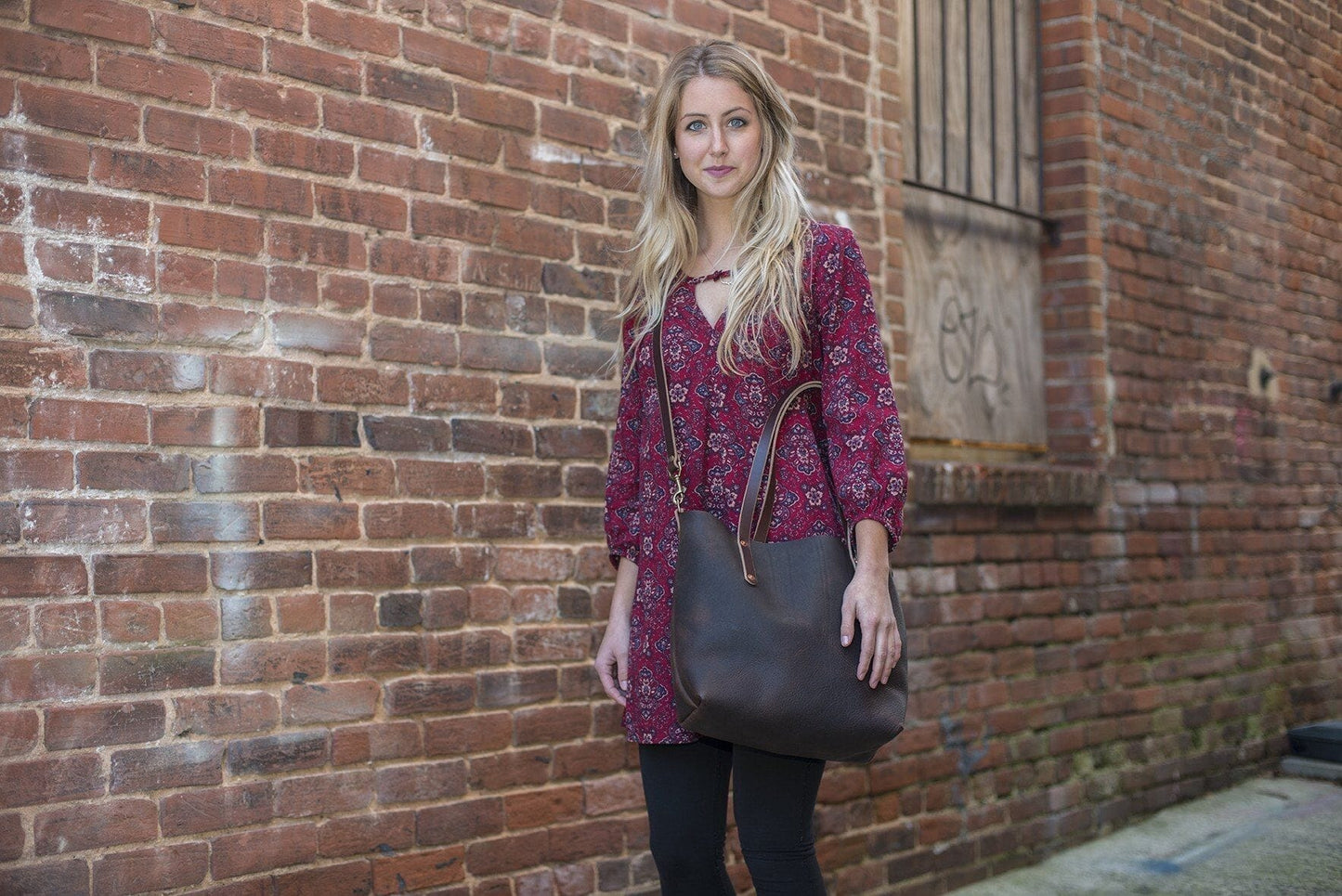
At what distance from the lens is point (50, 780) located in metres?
2.53

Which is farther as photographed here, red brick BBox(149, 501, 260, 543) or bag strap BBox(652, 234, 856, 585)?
red brick BBox(149, 501, 260, 543)

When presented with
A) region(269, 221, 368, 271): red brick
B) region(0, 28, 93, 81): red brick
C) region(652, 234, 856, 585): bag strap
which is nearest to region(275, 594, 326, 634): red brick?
region(269, 221, 368, 271): red brick

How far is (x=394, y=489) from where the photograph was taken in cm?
308

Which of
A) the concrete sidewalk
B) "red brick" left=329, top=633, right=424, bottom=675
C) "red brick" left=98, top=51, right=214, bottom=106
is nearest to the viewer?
"red brick" left=98, top=51, right=214, bottom=106

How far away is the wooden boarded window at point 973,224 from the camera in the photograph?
4840 mm

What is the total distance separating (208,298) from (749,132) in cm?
109

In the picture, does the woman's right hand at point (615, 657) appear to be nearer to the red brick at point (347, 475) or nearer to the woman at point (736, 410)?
the woman at point (736, 410)

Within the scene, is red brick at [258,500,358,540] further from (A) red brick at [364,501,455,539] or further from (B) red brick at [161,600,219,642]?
(B) red brick at [161,600,219,642]

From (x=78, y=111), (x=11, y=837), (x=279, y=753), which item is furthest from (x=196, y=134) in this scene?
(x=11, y=837)

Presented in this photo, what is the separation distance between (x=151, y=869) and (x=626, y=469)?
115cm

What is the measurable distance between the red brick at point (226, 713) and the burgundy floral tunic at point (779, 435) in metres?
0.76

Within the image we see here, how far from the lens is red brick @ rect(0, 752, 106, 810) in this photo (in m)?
2.48

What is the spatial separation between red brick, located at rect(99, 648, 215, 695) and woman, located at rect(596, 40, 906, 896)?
30.1 inches

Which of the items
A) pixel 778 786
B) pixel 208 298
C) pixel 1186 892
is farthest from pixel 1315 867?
pixel 208 298
